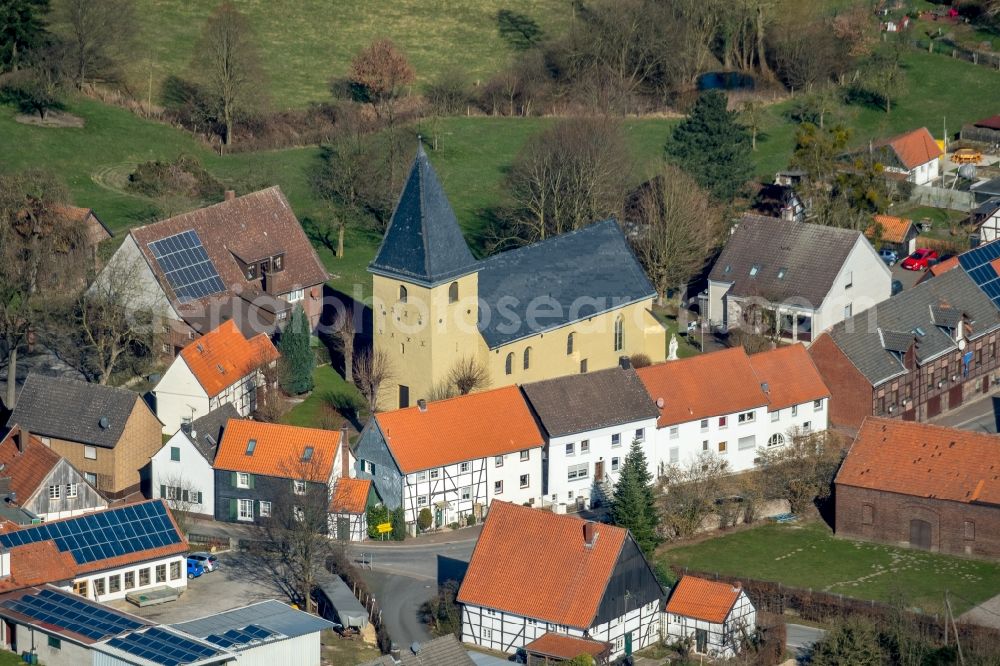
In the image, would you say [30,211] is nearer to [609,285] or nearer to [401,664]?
[609,285]

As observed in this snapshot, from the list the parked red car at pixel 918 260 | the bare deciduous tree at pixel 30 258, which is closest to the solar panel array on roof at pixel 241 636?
the bare deciduous tree at pixel 30 258

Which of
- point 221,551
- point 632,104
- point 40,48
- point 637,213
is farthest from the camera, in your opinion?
→ point 632,104

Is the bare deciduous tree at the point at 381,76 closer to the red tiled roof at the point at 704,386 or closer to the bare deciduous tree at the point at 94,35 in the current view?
the bare deciduous tree at the point at 94,35

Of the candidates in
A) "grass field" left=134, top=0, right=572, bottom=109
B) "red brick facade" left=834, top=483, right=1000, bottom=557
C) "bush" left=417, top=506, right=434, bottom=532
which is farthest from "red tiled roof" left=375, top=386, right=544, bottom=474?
"grass field" left=134, top=0, right=572, bottom=109

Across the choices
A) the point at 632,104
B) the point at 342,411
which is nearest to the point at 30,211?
the point at 342,411

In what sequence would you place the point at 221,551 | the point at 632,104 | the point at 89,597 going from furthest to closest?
the point at 632,104, the point at 221,551, the point at 89,597
